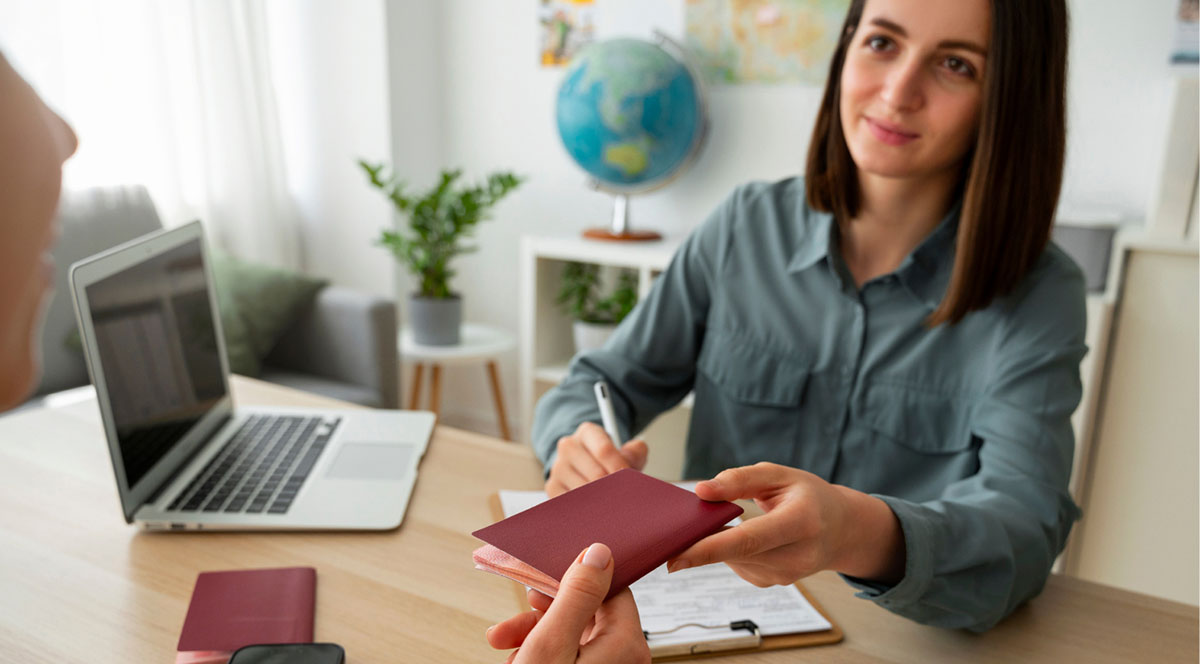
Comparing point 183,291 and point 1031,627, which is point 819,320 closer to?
point 1031,627

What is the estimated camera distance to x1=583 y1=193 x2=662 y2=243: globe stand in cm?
243

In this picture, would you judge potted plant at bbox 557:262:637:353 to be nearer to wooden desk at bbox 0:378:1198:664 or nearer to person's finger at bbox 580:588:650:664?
wooden desk at bbox 0:378:1198:664

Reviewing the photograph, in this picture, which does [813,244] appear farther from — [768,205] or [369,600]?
[369,600]

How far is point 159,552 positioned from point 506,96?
7.59 feet

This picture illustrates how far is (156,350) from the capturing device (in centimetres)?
96

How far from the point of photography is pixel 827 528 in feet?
2.13

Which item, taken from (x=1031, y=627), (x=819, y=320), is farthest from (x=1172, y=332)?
(x=1031, y=627)

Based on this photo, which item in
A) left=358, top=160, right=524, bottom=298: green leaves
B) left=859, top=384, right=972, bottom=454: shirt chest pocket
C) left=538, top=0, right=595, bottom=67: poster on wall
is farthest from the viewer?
left=538, top=0, right=595, bottom=67: poster on wall

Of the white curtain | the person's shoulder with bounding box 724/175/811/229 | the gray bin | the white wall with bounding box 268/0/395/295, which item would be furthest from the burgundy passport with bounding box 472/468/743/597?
the white wall with bounding box 268/0/395/295

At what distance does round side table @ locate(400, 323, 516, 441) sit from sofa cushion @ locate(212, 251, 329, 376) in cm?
33

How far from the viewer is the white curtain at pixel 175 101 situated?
238 cm

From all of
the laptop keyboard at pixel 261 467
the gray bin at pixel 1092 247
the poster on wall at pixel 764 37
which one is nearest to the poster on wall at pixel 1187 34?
the gray bin at pixel 1092 247

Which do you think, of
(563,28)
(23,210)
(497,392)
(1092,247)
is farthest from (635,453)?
(563,28)

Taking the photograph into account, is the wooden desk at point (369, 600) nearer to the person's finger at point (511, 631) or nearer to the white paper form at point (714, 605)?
the white paper form at point (714, 605)
